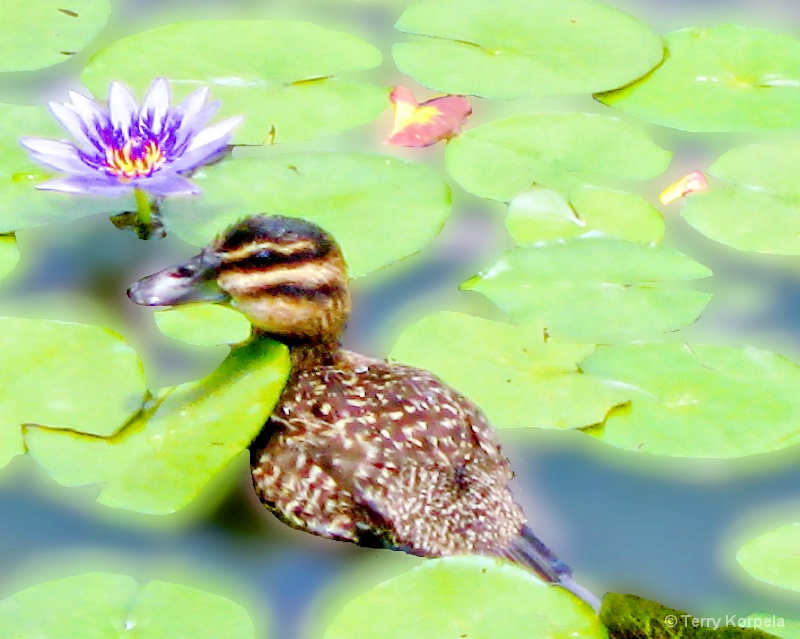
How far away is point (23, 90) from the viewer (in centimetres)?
482

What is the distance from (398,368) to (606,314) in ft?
2.78

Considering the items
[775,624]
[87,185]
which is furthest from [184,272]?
[775,624]

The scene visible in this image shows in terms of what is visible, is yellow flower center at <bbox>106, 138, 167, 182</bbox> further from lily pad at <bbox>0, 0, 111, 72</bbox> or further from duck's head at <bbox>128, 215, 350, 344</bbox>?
lily pad at <bbox>0, 0, 111, 72</bbox>

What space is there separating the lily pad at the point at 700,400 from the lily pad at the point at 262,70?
1.56 meters

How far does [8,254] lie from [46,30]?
4.40 ft

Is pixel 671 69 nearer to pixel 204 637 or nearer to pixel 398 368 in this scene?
pixel 398 368

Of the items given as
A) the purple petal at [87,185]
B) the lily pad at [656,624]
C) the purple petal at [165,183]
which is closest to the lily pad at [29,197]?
the purple petal at [87,185]

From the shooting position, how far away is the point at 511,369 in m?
3.76

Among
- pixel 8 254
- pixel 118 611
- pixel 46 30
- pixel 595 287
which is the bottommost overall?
pixel 118 611

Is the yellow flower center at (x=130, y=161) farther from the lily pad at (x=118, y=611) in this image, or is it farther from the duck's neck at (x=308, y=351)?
the lily pad at (x=118, y=611)

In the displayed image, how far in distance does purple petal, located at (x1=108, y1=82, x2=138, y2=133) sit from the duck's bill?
843mm

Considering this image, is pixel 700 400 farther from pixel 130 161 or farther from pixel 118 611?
pixel 130 161

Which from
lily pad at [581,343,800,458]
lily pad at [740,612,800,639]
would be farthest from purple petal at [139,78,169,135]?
lily pad at [740,612,800,639]

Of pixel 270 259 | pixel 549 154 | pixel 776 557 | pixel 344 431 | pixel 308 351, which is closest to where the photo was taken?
pixel 776 557
